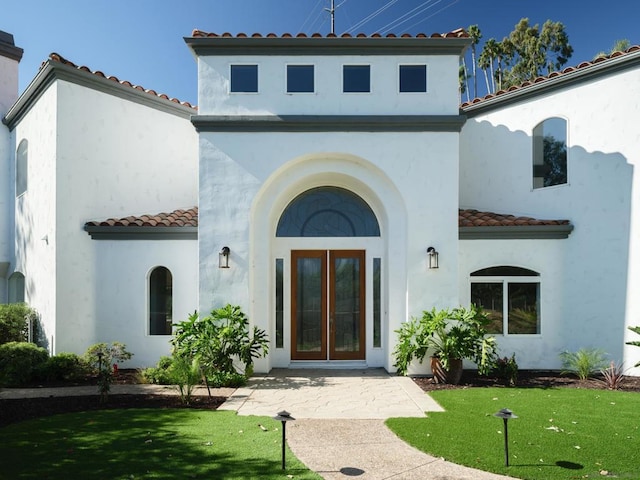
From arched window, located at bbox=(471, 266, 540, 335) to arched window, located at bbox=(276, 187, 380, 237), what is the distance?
3220mm

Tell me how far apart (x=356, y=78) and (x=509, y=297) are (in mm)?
7080

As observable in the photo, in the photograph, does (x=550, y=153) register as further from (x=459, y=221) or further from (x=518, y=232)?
(x=459, y=221)

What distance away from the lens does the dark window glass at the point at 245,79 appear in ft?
35.1

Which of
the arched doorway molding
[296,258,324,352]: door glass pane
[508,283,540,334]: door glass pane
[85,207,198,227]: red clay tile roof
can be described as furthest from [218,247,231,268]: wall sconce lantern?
[508,283,540,334]: door glass pane

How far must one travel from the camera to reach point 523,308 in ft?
36.8

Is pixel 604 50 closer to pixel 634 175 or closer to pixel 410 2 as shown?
pixel 410 2

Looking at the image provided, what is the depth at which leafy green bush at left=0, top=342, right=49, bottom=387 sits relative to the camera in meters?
9.99

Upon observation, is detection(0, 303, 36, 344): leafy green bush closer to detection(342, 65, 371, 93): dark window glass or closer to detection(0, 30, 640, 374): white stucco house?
detection(0, 30, 640, 374): white stucco house

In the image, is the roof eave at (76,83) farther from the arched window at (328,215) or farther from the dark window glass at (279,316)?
the dark window glass at (279,316)

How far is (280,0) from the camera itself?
1499 cm

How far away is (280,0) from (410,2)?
776 centimetres

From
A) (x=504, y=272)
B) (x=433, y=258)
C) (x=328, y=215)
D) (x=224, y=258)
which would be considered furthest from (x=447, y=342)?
(x=224, y=258)

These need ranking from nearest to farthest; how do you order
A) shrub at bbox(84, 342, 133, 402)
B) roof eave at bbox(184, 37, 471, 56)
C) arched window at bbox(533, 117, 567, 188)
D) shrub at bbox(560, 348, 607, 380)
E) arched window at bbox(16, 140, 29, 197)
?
shrub at bbox(84, 342, 133, 402) → shrub at bbox(560, 348, 607, 380) → roof eave at bbox(184, 37, 471, 56) → arched window at bbox(533, 117, 567, 188) → arched window at bbox(16, 140, 29, 197)

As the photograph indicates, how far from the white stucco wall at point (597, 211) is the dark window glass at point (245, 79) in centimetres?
725
